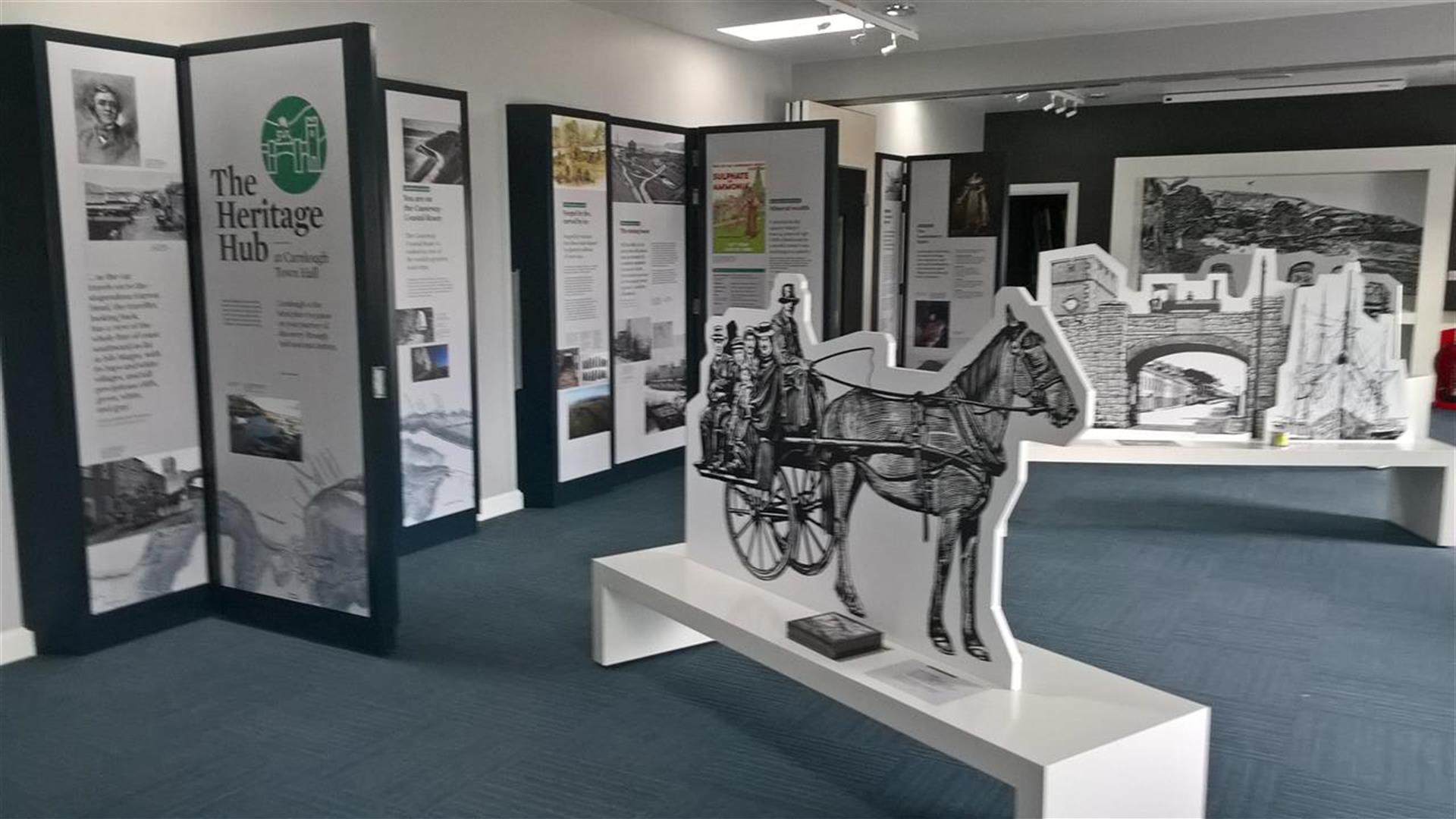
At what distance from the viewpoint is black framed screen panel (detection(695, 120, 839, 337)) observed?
20.9 ft

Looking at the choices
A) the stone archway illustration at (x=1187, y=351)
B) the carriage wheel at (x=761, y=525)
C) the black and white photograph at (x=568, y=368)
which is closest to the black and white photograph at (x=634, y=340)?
the black and white photograph at (x=568, y=368)

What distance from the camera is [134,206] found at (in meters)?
4.02

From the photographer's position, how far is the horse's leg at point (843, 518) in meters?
3.24

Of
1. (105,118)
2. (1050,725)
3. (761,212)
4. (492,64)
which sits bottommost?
(1050,725)

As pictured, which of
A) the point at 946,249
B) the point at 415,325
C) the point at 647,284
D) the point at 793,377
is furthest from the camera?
the point at 946,249

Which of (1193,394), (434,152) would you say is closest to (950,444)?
(434,152)

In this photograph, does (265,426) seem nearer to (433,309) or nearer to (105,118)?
(105,118)

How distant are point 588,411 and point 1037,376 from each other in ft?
13.1

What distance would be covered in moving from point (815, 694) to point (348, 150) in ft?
8.13

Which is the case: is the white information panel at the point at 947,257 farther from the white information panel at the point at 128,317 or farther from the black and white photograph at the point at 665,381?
the white information panel at the point at 128,317

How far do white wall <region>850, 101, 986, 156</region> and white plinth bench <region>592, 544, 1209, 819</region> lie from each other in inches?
274

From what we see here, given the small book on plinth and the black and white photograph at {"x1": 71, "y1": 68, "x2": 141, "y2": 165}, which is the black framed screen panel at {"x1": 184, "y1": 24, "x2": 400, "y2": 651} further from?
the small book on plinth

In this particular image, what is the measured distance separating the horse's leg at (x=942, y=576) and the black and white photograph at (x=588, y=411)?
11.7ft

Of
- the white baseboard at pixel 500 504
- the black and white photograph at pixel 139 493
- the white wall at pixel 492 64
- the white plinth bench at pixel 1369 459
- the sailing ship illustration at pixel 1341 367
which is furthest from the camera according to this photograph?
the white baseboard at pixel 500 504
